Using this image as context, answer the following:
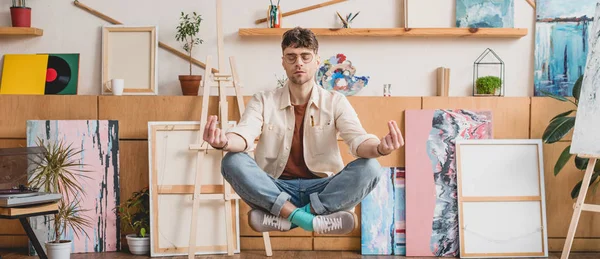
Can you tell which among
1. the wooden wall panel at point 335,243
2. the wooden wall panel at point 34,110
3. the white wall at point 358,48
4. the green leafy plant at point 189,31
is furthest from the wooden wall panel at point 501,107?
the wooden wall panel at point 34,110

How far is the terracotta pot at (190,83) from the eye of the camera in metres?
5.11

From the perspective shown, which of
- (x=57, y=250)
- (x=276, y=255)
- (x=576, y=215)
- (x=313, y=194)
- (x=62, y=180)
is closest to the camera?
(x=313, y=194)

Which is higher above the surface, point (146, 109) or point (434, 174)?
point (146, 109)

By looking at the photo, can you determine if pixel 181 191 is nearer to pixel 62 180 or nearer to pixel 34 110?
pixel 62 180

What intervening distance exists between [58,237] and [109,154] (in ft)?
2.10

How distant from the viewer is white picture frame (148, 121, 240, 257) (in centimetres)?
494

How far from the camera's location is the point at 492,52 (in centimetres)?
528

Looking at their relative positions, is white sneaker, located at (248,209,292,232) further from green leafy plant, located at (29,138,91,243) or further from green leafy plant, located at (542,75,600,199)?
green leafy plant, located at (542,75,600,199)

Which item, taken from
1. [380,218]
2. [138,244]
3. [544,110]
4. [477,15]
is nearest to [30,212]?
[138,244]

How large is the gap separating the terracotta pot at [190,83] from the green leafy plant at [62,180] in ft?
2.66

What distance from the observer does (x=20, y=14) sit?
5223mm

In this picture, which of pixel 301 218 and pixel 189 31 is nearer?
pixel 301 218

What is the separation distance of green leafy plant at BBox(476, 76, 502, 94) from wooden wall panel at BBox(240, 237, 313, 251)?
1.55 metres

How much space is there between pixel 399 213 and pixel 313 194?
1.83 metres
